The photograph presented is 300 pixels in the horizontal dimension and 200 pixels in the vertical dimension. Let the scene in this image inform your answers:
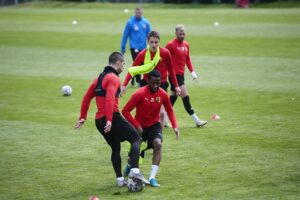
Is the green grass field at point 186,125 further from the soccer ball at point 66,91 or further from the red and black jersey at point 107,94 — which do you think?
the red and black jersey at point 107,94

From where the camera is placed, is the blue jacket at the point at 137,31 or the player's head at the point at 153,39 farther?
the blue jacket at the point at 137,31

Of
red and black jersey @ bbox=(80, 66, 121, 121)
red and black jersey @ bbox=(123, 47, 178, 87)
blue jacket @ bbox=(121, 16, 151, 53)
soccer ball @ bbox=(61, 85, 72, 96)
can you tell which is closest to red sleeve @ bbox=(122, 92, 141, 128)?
red and black jersey @ bbox=(80, 66, 121, 121)

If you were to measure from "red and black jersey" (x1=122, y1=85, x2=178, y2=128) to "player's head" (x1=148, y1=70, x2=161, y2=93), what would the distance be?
155 mm

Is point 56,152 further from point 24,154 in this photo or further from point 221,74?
point 221,74

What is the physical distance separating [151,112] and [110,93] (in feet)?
4.15

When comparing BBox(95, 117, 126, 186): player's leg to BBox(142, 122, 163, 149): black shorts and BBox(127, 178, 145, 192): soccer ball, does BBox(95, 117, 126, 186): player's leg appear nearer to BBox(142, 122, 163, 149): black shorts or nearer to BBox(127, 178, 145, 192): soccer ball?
BBox(127, 178, 145, 192): soccer ball

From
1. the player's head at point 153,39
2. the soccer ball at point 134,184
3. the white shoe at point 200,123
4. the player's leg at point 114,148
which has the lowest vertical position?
the white shoe at point 200,123

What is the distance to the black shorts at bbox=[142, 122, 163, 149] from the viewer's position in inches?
474

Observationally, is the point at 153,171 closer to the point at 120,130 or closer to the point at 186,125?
the point at 120,130

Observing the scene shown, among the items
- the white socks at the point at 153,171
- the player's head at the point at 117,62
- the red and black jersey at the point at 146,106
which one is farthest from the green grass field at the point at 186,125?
the player's head at the point at 117,62

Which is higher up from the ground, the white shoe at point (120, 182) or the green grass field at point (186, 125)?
the white shoe at point (120, 182)

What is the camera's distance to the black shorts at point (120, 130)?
1152 cm

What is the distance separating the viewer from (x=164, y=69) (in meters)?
15.2

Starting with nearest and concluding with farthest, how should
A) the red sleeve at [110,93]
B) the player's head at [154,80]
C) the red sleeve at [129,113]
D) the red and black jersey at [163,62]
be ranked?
the red sleeve at [110,93]
the player's head at [154,80]
the red sleeve at [129,113]
the red and black jersey at [163,62]
